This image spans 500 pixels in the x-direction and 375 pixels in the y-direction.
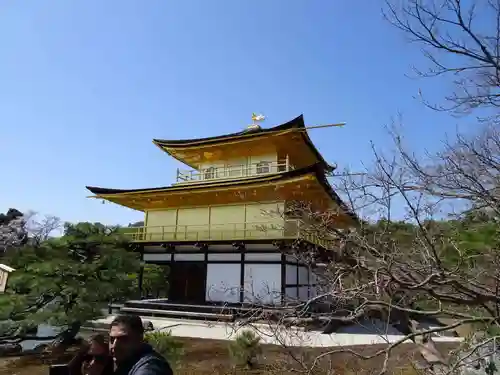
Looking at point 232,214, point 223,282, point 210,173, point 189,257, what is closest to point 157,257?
point 189,257

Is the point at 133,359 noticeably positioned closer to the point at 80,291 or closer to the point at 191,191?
the point at 80,291

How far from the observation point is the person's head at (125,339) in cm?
185

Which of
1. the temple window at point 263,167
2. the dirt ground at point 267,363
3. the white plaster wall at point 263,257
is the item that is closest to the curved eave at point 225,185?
the temple window at point 263,167

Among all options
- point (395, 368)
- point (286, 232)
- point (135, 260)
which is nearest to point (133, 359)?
point (395, 368)

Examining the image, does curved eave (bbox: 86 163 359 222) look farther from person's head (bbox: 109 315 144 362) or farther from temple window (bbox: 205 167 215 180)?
person's head (bbox: 109 315 144 362)

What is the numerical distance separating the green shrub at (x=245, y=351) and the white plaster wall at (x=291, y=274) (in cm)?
584

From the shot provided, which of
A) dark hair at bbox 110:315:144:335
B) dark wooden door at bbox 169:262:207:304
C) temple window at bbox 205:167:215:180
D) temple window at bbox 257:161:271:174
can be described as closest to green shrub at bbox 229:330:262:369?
dark hair at bbox 110:315:144:335

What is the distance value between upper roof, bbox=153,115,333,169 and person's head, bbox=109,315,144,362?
46.7 ft

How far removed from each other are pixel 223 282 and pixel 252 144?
6.53 metres

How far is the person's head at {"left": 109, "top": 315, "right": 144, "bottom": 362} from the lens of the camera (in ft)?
6.06

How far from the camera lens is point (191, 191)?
1563 centimetres

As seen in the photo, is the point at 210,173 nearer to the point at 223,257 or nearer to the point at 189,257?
the point at 189,257

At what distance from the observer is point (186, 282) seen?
16.4m

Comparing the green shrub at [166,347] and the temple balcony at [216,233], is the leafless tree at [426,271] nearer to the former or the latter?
the green shrub at [166,347]
